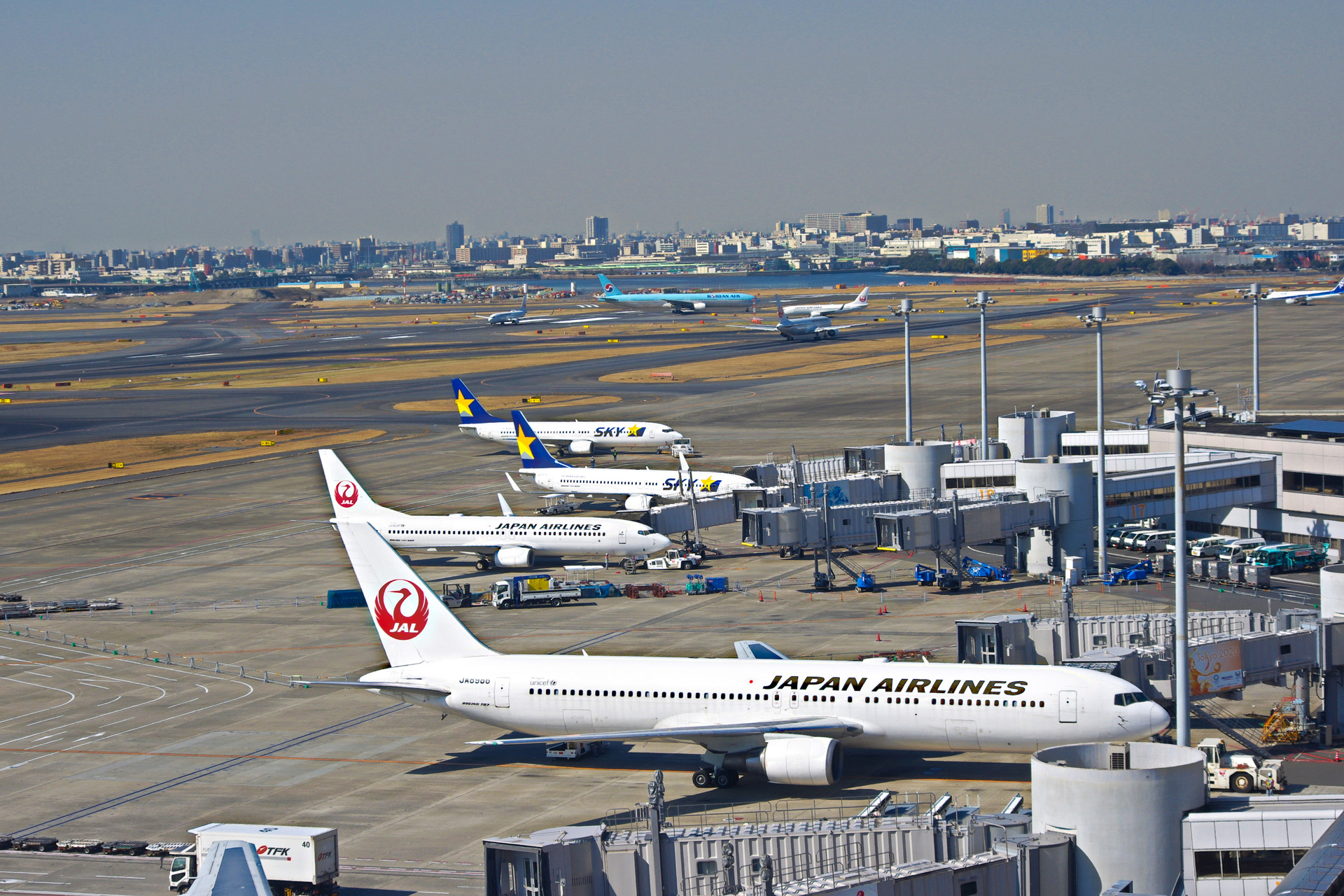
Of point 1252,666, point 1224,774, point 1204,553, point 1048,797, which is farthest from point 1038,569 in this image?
point 1048,797

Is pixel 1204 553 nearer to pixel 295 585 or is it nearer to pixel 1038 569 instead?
pixel 1038 569

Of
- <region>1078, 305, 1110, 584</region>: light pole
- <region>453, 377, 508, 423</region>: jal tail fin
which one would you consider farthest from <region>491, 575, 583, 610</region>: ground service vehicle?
<region>453, 377, 508, 423</region>: jal tail fin

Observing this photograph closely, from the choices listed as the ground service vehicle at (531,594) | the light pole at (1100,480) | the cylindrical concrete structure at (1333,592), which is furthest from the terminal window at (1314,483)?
the ground service vehicle at (531,594)

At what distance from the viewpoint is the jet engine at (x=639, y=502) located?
103m

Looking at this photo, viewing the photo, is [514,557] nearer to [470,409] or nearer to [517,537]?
[517,537]

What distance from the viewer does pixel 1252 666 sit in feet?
162

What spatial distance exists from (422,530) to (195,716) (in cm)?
2944

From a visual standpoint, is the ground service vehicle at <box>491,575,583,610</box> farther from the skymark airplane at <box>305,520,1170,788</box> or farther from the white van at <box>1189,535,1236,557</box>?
the white van at <box>1189,535,1236,557</box>

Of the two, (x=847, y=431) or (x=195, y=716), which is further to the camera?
(x=847, y=431)

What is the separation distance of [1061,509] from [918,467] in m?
12.0

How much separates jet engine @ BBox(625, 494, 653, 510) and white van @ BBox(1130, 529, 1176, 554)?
33.1m

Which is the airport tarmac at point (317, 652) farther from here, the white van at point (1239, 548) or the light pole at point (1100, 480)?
Answer: the white van at point (1239, 548)

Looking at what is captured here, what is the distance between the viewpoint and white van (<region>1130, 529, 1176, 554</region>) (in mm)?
88312

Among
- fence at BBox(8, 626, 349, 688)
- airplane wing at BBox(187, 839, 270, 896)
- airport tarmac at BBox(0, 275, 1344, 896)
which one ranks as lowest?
fence at BBox(8, 626, 349, 688)
